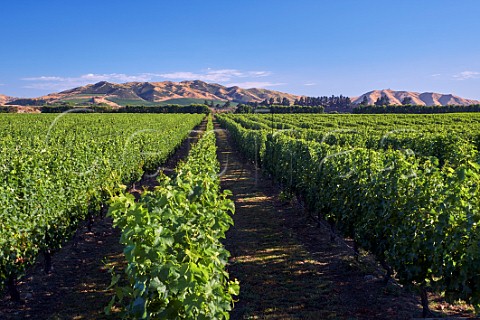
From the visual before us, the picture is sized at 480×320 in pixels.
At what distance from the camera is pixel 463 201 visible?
6.17 m

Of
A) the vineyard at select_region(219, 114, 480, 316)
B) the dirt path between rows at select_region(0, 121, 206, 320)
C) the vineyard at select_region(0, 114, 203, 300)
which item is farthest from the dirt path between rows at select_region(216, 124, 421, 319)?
the vineyard at select_region(0, 114, 203, 300)

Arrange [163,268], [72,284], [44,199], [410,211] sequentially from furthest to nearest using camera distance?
[44,199] < [72,284] < [410,211] < [163,268]

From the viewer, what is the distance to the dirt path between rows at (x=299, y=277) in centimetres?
763

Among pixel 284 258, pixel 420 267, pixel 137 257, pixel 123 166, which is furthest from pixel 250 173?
pixel 137 257

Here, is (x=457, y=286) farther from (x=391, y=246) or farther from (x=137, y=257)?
(x=137, y=257)

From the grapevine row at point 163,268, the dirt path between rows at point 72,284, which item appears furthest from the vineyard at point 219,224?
the dirt path between rows at point 72,284

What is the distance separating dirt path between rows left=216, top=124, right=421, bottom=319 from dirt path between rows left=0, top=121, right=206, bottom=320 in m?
2.99

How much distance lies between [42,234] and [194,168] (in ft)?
12.1

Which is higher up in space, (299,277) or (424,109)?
(424,109)

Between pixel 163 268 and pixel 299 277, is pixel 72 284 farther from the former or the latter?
pixel 163 268

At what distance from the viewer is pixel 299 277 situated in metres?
9.26

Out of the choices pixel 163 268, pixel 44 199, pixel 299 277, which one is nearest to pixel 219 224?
pixel 163 268

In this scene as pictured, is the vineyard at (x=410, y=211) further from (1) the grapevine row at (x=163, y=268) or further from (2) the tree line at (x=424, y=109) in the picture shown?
(2) the tree line at (x=424, y=109)

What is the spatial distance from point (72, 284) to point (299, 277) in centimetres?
522
